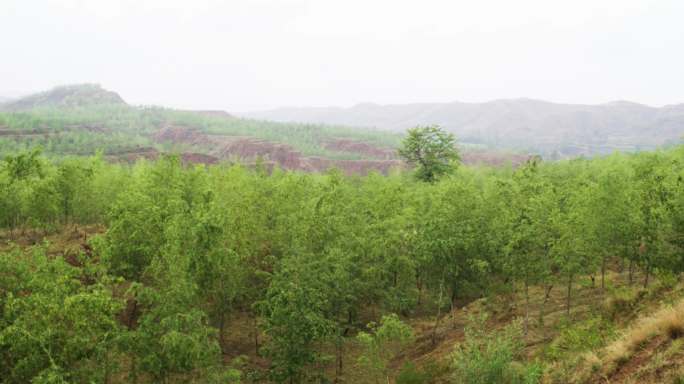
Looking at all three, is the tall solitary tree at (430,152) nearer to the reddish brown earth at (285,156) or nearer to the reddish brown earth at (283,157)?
the reddish brown earth at (285,156)

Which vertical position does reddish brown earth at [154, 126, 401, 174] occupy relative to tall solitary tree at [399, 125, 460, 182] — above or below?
below

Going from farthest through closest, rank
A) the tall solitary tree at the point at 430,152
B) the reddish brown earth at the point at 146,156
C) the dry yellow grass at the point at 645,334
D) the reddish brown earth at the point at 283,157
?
the reddish brown earth at the point at 283,157 < the reddish brown earth at the point at 146,156 < the tall solitary tree at the point at 430,152 < the dry yellow grass at the point at 645,334

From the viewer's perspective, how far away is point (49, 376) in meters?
11.8

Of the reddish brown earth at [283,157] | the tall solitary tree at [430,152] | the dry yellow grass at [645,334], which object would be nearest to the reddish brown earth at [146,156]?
the reddish brown earth at [283,157]

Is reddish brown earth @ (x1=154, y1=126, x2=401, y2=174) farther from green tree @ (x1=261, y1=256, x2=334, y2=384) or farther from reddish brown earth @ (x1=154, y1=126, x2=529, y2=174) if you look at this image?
green tree @ (x1=261, y1=256, x2=334, y2=384)

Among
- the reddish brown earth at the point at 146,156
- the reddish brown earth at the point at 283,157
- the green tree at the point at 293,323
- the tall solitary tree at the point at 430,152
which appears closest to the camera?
the green tree at the point at 293,323

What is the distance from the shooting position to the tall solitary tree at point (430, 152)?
174ft

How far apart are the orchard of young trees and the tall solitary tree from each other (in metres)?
25.2

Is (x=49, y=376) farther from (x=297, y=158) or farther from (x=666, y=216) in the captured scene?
(x=297, y=158)

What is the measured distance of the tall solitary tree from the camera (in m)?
53.1

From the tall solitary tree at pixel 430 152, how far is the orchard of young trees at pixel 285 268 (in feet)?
82.8

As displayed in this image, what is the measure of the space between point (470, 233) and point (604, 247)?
5.77 metres

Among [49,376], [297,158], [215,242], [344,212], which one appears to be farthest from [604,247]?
[297,158]

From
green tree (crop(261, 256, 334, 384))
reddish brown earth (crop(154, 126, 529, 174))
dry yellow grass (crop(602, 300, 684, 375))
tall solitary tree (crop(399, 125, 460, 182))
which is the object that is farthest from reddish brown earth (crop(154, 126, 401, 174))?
dry yellow grass (crop(602, 300, 684, 375))
